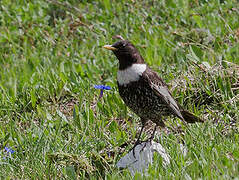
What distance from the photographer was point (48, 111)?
6.11 m

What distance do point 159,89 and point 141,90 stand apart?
22 cm

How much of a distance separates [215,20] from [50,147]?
12.1ft

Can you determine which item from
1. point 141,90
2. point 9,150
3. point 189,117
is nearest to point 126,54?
point 141,90

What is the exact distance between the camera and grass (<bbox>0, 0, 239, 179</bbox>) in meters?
4.55

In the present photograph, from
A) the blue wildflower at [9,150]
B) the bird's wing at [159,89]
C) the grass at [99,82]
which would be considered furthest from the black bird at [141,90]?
the blue wildflower at [9,150]

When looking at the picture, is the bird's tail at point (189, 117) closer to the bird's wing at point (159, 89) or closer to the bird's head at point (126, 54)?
the bird's wing at point (159, 89)

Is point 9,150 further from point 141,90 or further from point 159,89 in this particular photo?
point 159,89

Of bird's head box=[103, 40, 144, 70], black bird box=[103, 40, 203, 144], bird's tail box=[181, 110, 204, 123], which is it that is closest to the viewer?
black bird box=[103, 40, 203, 144]

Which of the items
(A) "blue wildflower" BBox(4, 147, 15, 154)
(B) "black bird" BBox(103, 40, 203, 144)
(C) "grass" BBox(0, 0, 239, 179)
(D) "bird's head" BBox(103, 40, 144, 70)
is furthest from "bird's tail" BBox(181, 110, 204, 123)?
(A) "blue wildflower" BBox(4, 147, 15, 154)

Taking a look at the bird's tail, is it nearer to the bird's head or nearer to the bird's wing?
the bird's wing

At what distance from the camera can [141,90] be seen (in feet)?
15.7

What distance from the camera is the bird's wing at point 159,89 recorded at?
4.82m

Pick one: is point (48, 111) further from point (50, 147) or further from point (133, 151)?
point (133, 151)

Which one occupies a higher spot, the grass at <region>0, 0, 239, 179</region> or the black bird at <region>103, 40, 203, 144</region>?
the black bird at <region>103, 40, 203, 144</region>
